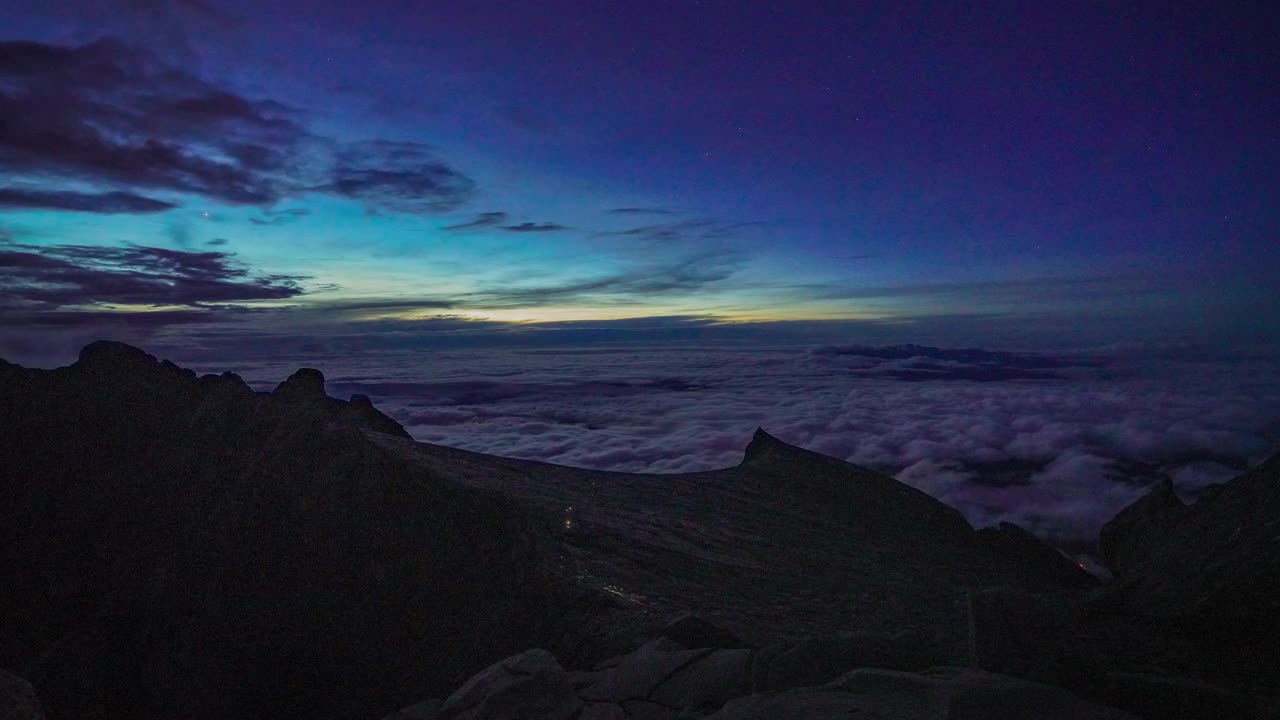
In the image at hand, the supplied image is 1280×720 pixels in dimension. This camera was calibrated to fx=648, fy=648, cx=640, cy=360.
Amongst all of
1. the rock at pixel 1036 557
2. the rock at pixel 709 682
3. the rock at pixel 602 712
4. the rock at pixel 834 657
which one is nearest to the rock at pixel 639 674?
the rock at pixel 709 682

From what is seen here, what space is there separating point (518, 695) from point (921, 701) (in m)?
3.82

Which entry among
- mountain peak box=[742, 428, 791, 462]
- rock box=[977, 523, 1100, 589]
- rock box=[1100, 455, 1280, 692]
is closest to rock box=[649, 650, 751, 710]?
rock box=[1100, 455, 1280, 692]

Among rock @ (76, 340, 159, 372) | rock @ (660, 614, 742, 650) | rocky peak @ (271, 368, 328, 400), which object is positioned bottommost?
rock @ (660, 614, 742, 650)

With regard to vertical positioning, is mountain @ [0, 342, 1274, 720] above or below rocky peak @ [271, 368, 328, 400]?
below

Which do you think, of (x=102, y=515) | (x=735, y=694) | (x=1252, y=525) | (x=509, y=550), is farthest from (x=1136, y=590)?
(x=102, y=515)

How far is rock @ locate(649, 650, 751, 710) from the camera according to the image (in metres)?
6.53

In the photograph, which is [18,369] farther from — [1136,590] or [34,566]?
[1136,590]

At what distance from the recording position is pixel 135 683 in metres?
16.3

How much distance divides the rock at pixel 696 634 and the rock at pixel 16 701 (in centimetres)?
674

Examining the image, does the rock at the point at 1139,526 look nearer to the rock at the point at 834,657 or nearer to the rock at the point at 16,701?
the rock at the point at 834,657

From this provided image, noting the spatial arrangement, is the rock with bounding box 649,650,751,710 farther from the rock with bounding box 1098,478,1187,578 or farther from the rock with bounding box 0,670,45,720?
the rock with bounding box 1098,478,1187,578

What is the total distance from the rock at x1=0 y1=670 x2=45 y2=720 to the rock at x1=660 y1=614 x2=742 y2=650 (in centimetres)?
674

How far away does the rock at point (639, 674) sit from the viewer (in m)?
7.23

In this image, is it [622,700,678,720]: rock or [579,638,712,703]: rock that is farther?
[579,638,712,703]: rock
